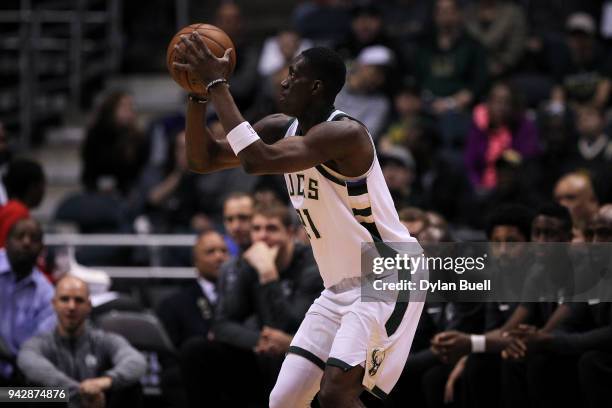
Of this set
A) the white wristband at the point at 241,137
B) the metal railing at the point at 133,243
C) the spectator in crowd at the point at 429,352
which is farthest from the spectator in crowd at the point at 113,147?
the white wristband at the point at 241,137

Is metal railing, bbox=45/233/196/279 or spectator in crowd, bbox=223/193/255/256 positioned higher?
spectator in crowd, bbox=223/193/255/256

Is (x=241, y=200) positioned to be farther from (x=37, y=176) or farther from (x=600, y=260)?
(x=600, y=260)

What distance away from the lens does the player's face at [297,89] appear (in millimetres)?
6164

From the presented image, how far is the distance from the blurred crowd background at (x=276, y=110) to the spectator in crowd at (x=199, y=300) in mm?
19

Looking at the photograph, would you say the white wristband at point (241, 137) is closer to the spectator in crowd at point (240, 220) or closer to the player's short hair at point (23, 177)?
the spectator in crowd at point (240, 220)

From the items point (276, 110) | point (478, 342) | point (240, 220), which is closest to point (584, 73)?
point (276, 110)

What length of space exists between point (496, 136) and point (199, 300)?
3642 mm

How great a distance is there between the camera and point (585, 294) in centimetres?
728

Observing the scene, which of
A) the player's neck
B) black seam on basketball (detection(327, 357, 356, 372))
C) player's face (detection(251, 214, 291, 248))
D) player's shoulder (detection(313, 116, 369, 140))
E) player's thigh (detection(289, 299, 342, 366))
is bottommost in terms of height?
black seam on basketball (detection(327, 357, 356, 372))

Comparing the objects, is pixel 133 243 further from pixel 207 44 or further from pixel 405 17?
pixel 207 44

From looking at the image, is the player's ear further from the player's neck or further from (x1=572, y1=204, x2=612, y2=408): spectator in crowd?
(x1=572, y1=204, x2=612, y2=408): spectator in crowd

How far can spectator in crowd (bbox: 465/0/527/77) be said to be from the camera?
1288cm

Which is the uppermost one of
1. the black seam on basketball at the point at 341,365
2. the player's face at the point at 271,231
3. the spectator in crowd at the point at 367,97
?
the spectator in crowd at the point at 367,97

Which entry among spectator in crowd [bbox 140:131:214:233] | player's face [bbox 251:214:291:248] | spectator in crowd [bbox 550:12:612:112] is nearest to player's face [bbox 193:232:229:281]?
player's face [bbox 251:214:291:248]
